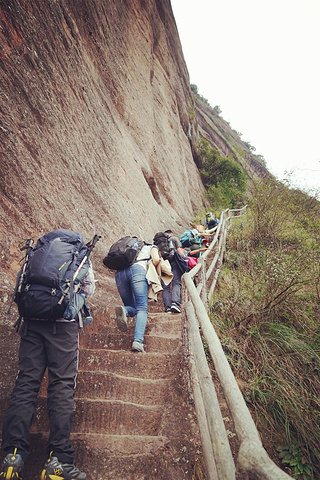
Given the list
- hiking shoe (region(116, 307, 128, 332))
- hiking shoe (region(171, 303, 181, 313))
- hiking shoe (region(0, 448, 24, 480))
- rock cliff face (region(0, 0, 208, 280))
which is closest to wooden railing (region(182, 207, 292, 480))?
hiking shoe (region(116, 307, 128, 332))

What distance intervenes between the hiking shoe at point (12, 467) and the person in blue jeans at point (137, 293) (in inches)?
60.6

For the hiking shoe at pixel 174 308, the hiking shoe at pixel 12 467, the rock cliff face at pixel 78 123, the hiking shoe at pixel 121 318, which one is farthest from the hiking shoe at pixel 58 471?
the hiking shoe at pixel 174 308

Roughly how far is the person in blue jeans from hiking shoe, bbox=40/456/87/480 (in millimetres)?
1382

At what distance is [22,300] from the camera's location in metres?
2.32

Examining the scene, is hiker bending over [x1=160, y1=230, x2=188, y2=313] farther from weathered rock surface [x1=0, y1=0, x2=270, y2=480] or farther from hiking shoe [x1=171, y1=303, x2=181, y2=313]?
weathered rock surface [x1=0, y1=0, x2=270, y2=480]

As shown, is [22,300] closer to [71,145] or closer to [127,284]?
[127,284]

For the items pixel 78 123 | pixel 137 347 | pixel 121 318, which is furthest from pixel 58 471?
pixel 78 123

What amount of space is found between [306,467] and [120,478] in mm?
1585

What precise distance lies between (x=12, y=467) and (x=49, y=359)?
2.33 feet

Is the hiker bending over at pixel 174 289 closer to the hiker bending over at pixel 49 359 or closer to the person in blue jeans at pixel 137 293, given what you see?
the person in blue jeans at pixel 137 293

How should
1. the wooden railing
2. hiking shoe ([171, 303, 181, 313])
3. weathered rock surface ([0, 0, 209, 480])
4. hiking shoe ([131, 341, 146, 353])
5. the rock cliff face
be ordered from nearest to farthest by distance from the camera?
1. the wooden railing
2. weathered rock surface ([0, 0, 209, 480])
3. hiking shoe ([131, 341, 146, 353])
4. the rock cliff face
5. hiking shoe ([171, 303, 181, 313])

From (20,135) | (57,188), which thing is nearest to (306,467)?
(57,188)

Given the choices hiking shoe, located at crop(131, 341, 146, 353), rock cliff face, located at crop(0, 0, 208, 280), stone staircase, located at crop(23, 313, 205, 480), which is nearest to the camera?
stone staircase, located at crop(23, 313, 205, 480)

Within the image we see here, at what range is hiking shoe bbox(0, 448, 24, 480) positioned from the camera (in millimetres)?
1792
